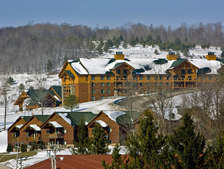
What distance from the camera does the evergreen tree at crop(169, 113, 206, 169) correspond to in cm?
2088

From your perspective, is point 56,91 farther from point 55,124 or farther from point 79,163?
point 79,163

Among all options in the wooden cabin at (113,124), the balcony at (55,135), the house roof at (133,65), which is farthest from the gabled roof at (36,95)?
the wooden cabin at (113,124)

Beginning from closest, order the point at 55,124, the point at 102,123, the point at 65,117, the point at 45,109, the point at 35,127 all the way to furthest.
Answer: the point at 102,123, the point at 55,124, the point at 65,117, the point at 35,127, the point at 45,109

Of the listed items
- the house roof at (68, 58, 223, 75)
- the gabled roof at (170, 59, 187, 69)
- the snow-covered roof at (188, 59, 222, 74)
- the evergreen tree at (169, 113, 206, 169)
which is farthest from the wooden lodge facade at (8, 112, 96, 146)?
the snow-covered roof at (188, 59, 222, 74)

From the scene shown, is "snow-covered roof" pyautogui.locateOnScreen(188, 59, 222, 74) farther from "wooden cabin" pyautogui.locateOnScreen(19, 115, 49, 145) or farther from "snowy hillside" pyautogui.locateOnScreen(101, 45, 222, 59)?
"snowy hillside" pyautogui.locateOnScreen(101, 45, 222, 59)

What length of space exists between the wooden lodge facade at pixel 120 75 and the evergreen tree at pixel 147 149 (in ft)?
176

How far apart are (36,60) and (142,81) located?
8966 centimetres

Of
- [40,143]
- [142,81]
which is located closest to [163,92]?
[40,143]

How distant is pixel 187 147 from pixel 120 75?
6089 centimetres

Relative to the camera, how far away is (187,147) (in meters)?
21.0

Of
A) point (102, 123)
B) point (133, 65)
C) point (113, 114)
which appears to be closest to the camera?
point (102, 123)

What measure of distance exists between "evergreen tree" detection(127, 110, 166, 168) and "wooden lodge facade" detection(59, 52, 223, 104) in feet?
176

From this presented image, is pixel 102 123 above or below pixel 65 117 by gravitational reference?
below

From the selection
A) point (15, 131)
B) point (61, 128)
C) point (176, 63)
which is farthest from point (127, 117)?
point (176, 63)
